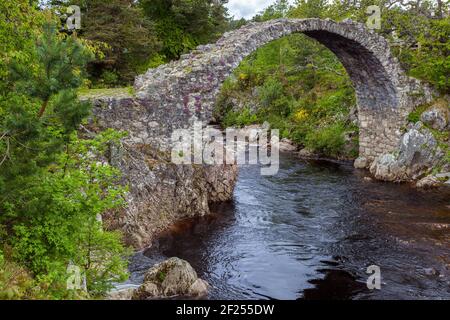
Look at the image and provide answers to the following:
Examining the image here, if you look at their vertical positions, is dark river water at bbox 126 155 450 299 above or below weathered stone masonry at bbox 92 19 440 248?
below

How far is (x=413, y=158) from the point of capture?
1998cm

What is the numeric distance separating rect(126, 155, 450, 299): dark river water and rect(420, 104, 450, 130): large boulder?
12.5 ft

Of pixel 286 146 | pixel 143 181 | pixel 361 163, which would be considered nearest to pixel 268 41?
pixel 143 181

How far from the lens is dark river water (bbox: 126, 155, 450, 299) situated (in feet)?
33.7

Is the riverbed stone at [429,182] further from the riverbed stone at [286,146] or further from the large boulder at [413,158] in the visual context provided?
the riverbed stone at [286,146]

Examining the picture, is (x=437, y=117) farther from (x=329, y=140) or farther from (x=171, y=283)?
(x=171, y=283)

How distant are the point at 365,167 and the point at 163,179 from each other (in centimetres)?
1275

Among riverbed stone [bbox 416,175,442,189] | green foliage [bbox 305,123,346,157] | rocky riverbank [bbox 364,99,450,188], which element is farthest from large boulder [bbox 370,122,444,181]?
green foliage [bbox 305,123,346,157]

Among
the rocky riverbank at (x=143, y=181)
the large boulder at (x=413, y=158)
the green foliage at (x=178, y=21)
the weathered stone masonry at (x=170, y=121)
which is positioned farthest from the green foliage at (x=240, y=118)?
the rocky riverbank at (x=143, y=181)

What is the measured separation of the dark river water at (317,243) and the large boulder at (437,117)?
12.5 feet

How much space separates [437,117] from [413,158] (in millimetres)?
2318

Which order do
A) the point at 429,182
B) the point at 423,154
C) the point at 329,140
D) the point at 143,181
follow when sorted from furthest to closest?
the point at 329,140
the point at 423,154
the point at 429,182
the point at 143,181

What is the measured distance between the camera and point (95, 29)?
20.3 meters

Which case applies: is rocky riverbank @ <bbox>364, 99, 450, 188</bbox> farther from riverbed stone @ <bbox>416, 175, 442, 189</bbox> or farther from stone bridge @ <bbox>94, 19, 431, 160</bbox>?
stone bridge @ <bbox>94, 19, 431, 160</bbox>
